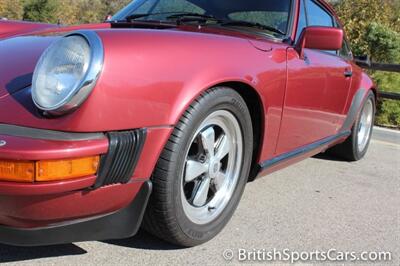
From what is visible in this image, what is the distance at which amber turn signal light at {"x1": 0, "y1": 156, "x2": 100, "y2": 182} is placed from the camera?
168 centimetres

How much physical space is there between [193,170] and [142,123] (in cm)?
49

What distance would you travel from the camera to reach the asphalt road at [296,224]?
2230mm

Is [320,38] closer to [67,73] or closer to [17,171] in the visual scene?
[67,73]

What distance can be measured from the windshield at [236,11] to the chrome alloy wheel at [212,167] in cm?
82

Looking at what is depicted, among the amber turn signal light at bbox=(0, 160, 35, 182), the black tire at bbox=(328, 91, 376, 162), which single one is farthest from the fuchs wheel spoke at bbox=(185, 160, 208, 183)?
the black tire at bbox=(328, 91, 376, 162)

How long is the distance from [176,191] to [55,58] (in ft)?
2.43

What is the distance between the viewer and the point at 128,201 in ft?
6.53

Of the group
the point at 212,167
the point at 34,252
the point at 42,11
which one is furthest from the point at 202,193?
the point at 42,11

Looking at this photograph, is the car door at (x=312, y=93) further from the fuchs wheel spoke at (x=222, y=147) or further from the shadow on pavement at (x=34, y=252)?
the shadow on pavement at (x=34, y=252)

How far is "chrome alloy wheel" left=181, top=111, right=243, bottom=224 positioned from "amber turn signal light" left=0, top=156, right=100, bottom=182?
2.15 feet

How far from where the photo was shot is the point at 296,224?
2.81m

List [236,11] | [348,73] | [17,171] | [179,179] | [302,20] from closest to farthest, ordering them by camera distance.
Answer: [17,171]
[179,179]
[236,11]
[302,20]
[348,73]

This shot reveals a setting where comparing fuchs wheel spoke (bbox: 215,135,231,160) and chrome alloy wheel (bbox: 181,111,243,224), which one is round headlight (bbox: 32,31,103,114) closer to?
chrome alloy wheel (bbox: 181,111,243,224)

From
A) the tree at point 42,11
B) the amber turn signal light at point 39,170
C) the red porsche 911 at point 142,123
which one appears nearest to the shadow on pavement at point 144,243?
the red porsche 911 at point 142,123
